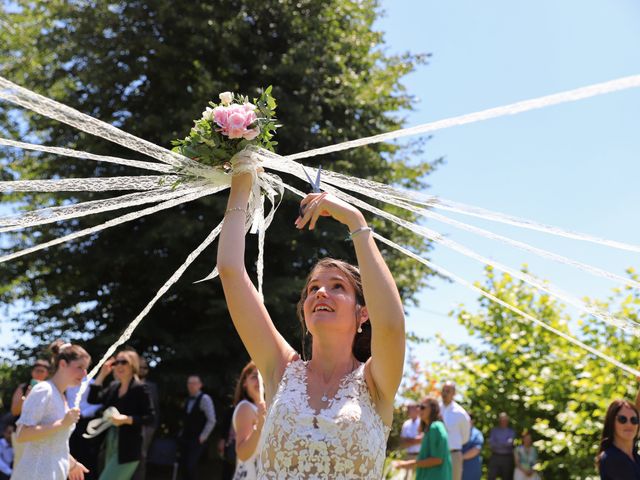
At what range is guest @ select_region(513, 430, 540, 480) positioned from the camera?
11711 mm

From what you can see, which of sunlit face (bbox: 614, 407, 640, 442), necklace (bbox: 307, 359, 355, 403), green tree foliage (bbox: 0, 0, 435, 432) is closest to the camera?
necklace (bbox: 307, 359, 355, 403)

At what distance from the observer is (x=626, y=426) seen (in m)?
5.38

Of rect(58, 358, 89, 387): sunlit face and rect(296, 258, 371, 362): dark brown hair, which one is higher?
rect(296, 258, 371, 362): dark brown hair

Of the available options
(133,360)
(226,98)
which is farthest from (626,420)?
(133,360)

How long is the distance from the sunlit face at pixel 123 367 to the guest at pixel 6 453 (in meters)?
2.32

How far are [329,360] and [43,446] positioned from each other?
3.51 m

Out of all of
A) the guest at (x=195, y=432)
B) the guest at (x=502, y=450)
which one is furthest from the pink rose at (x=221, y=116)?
the guest at (x=502, y=450)

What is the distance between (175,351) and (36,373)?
5.71 m

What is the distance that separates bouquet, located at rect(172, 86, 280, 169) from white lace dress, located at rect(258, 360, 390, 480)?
3.35ft

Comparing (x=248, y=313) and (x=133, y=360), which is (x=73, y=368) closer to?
(x=133, y=360)

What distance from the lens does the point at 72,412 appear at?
5496mm

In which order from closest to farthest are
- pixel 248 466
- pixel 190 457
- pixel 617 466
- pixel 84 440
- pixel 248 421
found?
pixel 617 466 → pixel 248 466 → pixel 248 421 → pixel 84 440 → pixel 190 457

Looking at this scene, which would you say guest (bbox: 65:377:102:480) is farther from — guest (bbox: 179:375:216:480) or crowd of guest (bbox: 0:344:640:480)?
guest (bbox: 179:375:216:480)

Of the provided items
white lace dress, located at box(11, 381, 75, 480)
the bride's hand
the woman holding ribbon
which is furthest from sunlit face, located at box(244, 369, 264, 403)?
the bride's hand
